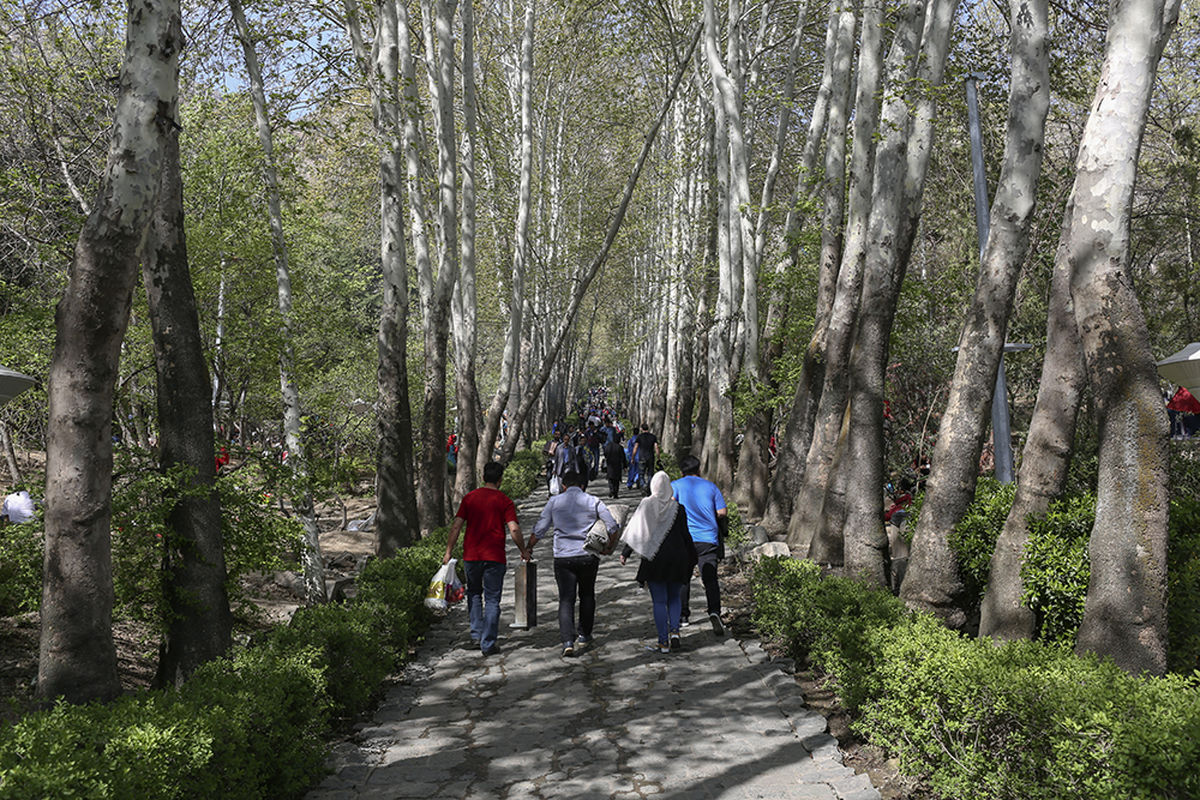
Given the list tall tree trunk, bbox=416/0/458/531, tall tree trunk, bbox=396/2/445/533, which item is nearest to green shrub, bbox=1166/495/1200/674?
tall tree trunk, bbox=396/2/445/533

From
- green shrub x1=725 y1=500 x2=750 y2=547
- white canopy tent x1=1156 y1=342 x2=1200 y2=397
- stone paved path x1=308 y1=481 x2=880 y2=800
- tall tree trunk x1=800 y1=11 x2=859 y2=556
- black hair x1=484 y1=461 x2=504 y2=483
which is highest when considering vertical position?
tall tree trunk x1=800 y1=11 x2=859 y2=556

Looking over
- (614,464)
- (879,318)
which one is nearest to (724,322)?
(614,464)

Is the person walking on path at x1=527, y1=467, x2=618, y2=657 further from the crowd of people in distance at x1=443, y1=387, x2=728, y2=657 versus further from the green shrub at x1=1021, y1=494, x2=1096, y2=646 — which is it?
the green shrub at x1=1021, y1=494, x2=1096, y2=646

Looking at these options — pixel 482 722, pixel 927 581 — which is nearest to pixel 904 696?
pixel 927 581

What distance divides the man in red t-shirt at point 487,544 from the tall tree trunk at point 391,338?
3033mm

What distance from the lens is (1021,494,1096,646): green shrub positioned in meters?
5.81

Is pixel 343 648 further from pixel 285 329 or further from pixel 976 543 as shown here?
pixel 285 329

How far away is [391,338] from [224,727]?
738 cm

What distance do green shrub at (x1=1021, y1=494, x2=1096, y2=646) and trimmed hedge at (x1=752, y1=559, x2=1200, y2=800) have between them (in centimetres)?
76

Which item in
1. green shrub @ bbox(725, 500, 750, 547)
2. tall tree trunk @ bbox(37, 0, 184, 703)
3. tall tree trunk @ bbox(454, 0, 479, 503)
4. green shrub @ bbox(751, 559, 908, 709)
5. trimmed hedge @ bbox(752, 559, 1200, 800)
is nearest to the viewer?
trimmed hedge @ bbox(752, 559, 1200, 800)

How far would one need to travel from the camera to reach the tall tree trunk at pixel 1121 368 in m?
5.03

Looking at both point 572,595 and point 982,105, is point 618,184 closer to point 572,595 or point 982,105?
point 982,105

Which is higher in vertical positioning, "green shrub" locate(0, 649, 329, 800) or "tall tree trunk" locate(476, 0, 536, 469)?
"tall tree trunk" locate(476, 0, 536, 469)

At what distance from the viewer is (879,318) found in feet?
30.1
